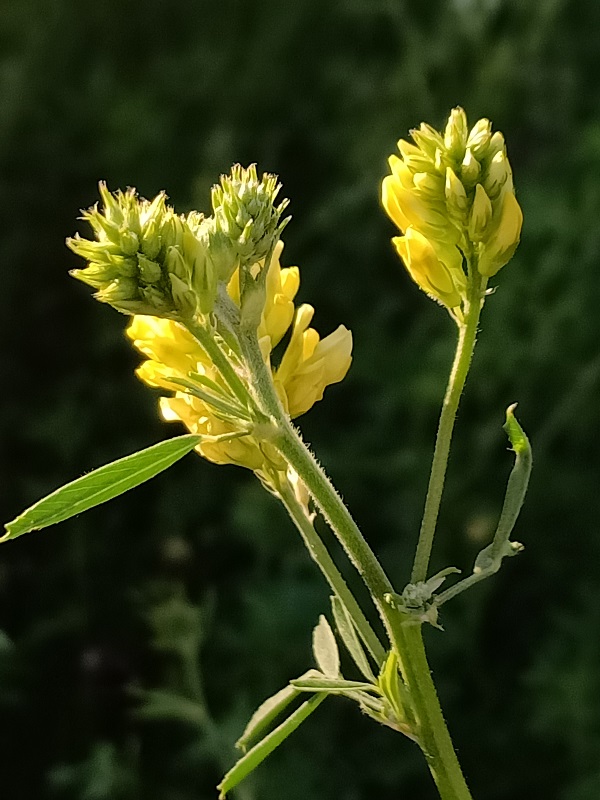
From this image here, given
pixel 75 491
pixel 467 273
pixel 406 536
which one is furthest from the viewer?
pixel 406 536

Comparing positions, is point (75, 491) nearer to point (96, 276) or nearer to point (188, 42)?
point (96, 276)

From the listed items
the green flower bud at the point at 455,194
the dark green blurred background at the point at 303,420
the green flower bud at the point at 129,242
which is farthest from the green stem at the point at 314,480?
the dark green blurred background at the point at 303,420

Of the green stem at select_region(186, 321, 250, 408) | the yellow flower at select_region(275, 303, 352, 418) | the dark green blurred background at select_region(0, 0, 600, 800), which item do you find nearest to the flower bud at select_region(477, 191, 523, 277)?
the yellow flower at select_region(275, 303, 352, 418)

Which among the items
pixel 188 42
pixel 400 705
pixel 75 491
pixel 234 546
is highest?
pixel 188 42

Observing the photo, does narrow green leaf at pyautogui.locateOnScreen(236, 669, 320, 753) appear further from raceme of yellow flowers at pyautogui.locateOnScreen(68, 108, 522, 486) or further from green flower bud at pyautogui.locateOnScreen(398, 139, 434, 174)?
green flower bud at pyautogui.locateOnScreen(398, 139, 434, 174)

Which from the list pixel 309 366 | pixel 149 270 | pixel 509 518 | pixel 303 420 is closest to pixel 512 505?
pixel 509 518

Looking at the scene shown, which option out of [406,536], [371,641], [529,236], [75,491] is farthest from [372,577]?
[529,236]

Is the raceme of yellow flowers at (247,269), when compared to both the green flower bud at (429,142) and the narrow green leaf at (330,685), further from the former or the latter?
the narrow green leaf at (330,685)
